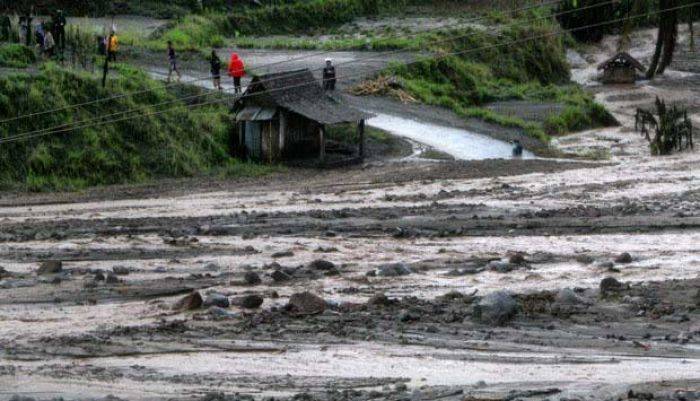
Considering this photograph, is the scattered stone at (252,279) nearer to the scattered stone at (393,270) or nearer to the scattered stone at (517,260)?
the scattered stone at (393,270)

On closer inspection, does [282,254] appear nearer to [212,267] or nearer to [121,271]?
[212,267]

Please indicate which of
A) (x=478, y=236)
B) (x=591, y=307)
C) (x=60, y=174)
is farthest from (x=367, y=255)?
(x=60, y=174)

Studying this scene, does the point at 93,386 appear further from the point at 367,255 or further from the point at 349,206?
the point at 349,206

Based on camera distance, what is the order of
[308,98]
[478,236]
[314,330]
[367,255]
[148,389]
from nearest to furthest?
[148,389], [314,330], [367,255], [478,236], [308,98]

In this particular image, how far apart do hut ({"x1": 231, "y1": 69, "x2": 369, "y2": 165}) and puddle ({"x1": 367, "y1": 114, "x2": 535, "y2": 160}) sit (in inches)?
127

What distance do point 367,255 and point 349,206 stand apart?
6.74 metres

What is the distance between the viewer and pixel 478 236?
2353 centimetres

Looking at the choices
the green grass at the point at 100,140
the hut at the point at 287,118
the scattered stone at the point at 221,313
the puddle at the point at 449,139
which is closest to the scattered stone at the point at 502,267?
the scattered stone at the point at 221,313

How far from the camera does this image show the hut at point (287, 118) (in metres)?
36.0

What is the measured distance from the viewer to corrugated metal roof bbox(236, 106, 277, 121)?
35938mm

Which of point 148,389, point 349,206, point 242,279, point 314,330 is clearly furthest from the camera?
point 349,206

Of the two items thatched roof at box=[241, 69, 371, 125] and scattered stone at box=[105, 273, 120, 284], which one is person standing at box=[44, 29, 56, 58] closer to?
thatched roof at box=[241, 69, 371, 125]

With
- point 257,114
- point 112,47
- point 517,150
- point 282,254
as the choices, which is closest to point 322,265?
point 282,254

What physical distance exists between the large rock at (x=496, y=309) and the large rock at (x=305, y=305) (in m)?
1.88
